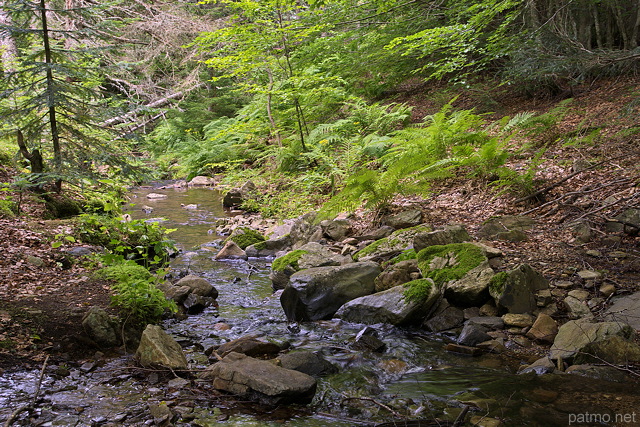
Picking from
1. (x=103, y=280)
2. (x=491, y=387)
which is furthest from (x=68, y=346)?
(x=491, y=387)

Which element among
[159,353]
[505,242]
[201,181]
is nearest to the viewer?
[159,353]

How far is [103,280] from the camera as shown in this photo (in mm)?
5254

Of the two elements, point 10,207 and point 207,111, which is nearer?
point 10,207

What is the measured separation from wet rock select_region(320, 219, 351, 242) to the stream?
345 cm

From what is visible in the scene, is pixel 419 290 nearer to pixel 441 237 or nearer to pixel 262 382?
pixel 441 237

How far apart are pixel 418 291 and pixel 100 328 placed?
10.6 feet

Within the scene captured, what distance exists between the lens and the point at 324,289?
5.45 m

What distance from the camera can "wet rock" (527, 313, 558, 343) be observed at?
407cm

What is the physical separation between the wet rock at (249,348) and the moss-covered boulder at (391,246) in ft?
7.92

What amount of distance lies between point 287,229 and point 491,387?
632 cm

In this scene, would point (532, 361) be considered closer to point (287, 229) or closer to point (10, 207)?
point (287, 229)

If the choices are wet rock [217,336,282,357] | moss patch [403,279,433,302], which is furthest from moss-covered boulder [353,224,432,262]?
wet rock [217,336,282,357]

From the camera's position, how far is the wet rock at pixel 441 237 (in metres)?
5.80

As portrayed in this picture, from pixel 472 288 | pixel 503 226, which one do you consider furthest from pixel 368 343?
pixel 503 226
